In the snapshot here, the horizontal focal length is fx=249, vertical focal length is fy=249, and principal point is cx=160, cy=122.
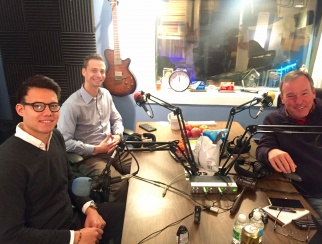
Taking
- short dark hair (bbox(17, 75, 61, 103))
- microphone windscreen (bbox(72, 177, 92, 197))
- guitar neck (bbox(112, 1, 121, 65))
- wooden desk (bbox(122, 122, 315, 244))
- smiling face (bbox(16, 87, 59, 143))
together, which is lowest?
wooden desk (bbox(122, 122, 315, 244))

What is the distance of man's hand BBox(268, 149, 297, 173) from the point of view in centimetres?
132

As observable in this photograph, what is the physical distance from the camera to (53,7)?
9.08 feet

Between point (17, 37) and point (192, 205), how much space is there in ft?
9.44

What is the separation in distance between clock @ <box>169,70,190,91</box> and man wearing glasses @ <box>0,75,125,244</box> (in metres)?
1.91

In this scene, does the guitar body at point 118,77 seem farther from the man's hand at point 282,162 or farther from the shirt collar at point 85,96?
the man's hand at point 282,162

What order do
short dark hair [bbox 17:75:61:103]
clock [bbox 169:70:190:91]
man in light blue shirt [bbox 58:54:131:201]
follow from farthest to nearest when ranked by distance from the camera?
clock [bbox 169:70:190:91] → man in light blue shirt [bbox 58:54:131:201] → short dark hair [bbox 17:75:61:103]

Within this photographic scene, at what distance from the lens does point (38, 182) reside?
113 cm

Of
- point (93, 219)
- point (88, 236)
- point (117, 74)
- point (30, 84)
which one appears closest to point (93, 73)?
point (117, 74)

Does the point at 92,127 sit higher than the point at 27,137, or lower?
lower

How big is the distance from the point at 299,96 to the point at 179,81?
5.43ft

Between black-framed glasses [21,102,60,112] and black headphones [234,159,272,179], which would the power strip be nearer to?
black headphones [234,159,272,179]

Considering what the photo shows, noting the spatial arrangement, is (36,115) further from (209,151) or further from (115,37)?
(115,37)

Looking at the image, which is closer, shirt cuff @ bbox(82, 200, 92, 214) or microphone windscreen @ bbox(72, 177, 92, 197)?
microphone windscreen @ bbox(72, 177, 92, 197)

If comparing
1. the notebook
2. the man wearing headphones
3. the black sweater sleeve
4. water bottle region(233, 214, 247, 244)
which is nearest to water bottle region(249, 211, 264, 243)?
water bottle region(233, 214, 247, 244)
